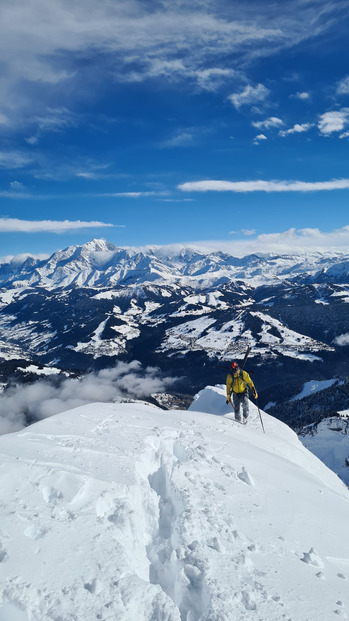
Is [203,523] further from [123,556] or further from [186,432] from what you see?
[186,432]

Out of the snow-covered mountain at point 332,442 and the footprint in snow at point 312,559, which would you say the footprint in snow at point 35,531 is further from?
the snow-covered mountain at point 332,442

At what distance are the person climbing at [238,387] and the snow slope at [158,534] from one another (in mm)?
9196

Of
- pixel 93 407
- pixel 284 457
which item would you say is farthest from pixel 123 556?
pixel 284 457

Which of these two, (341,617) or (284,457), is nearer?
(341,617)

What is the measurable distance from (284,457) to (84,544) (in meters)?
15.7

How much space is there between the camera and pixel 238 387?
26234 millimetres

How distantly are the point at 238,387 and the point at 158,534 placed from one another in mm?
16567

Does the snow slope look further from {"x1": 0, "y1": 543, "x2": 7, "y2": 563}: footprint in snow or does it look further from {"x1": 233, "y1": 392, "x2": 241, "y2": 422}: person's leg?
{"x1": 233, "y1": 392, "x2": 241, "y2": 422}: person's leg

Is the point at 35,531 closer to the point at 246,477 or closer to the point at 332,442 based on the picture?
the point at 246,477

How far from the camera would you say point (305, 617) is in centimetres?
759

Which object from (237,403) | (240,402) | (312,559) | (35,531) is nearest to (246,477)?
(312,559)

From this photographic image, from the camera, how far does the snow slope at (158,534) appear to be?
7.43 m

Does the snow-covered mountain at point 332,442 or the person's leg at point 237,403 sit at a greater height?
the person's leg at point 237,403

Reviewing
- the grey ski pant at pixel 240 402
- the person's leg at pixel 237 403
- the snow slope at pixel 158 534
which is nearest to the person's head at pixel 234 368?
the grey ski pant at pixel 240 402
